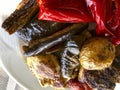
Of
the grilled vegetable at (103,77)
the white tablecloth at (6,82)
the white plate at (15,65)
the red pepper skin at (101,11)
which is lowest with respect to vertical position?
→ the white tablecloth at (6,82)

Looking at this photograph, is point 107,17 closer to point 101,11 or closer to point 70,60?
point 101,11

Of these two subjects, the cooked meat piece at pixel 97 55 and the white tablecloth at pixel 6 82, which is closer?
the cooked meat piece at pixel 97 55

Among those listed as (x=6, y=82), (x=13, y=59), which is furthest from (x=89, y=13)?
(x=6, y=82)

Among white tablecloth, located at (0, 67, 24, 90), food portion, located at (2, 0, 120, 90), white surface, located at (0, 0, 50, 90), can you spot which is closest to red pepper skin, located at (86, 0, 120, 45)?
food portion, located at (2, 0, 120, 90)

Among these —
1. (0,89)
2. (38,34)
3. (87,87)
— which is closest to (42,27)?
(38,34)

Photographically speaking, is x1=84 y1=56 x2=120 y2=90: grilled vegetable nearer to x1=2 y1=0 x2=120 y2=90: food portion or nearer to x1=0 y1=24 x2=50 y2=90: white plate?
x1=2 y1=0 x2=120 y2=90: food portion

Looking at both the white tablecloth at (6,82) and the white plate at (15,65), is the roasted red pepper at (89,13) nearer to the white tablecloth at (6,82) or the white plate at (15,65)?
the white plate at (15,65)

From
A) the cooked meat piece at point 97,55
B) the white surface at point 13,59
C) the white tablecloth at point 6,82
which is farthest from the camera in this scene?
the white tablecloth at point 6,82

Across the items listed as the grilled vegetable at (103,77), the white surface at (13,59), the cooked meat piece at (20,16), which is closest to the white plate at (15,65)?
the white surface at (13,59)
